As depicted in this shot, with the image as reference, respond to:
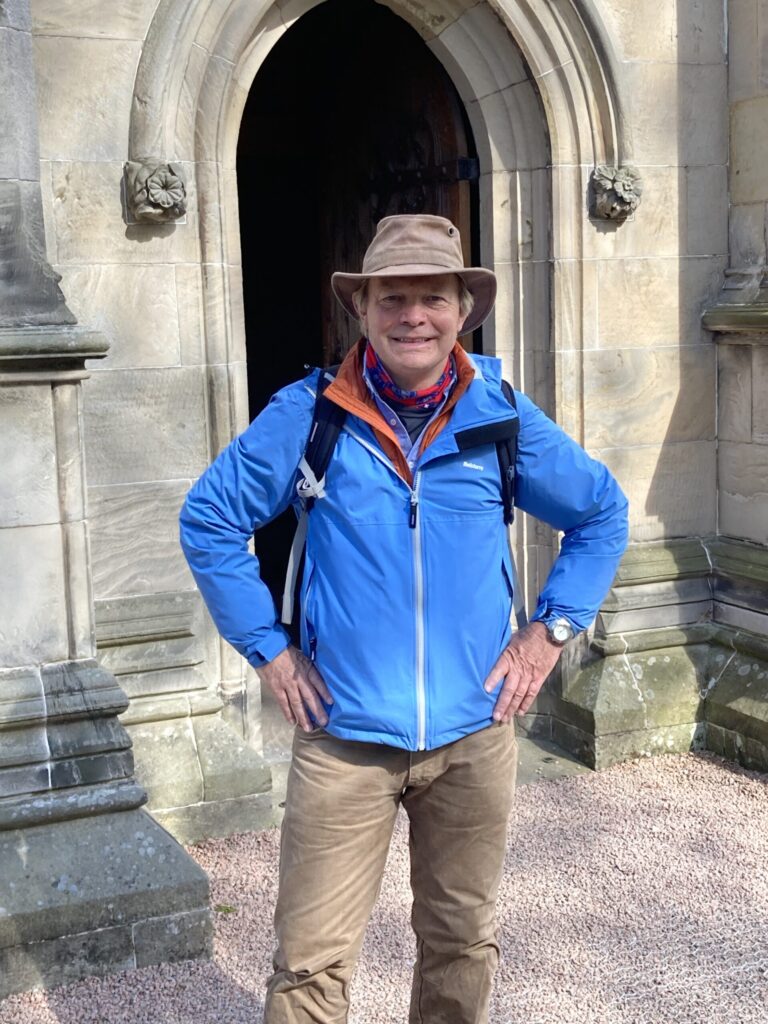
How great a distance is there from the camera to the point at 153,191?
436 cm

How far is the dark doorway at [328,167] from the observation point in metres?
5.66

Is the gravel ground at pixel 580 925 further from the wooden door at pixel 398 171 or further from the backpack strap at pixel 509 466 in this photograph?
the wooden door at pixel 398 171

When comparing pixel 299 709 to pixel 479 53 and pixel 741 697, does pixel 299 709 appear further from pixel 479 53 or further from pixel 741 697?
pixel 479 53

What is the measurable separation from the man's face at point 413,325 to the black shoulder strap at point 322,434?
131 millimetres

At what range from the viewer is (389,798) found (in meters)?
2.51

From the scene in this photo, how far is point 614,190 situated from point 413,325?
9.52 feet

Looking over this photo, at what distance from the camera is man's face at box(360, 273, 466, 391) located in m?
2.47

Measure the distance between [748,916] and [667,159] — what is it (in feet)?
9.60

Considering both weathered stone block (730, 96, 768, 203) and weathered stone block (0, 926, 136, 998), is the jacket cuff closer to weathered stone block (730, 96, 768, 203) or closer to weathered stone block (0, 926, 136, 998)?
weathered stone block (0, 926, 136, 998)

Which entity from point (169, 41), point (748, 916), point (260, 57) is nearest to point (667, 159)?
point (260, 57)

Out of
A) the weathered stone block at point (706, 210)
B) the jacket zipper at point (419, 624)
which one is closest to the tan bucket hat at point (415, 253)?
the jacket zipper at point (419, 624)

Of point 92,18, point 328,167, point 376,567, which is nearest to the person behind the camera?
point 376,567

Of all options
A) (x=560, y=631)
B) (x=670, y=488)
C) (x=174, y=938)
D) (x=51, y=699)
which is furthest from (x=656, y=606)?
(x=560, y=631)

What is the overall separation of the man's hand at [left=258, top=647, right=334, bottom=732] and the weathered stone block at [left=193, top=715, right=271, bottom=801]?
214 cm
